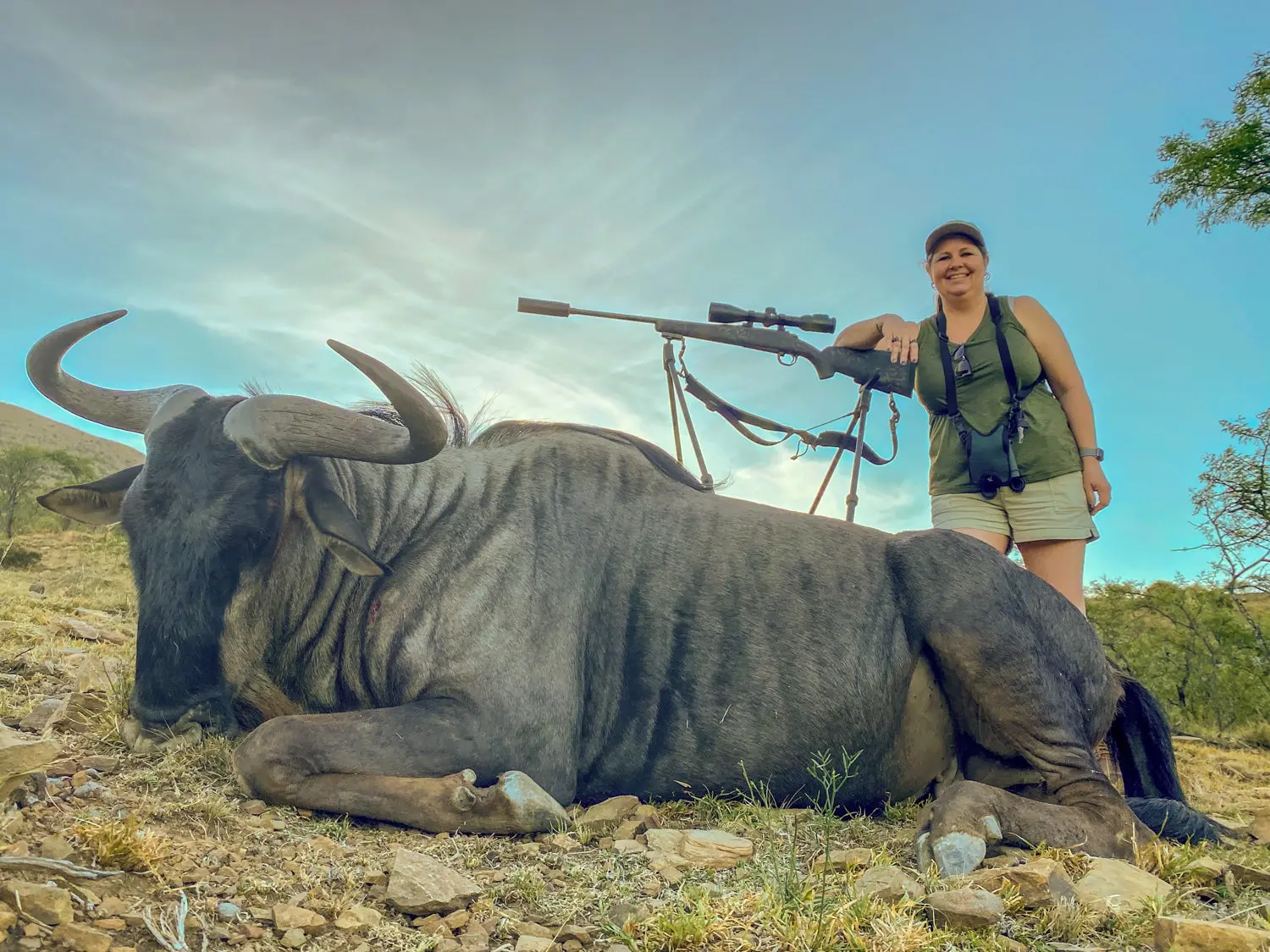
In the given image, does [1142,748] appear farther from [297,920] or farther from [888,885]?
[297,920]

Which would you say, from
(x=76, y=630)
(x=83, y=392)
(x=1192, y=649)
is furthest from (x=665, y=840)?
(x=1192, y=649)

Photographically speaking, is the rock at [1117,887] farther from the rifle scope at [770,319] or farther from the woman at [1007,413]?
the rifle scope at [770,319]

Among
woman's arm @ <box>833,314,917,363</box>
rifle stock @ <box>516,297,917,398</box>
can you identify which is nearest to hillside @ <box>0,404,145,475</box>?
rifle stock @ <box>516,297,917,398</box>

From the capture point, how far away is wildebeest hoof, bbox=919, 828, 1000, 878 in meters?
3.12

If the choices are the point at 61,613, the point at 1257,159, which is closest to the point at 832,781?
the point at 61,613

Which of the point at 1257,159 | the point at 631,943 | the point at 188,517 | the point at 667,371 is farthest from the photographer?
the point at 1257,159

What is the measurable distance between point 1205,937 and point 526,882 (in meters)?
1.79

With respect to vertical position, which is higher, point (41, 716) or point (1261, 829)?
point (41, 716)

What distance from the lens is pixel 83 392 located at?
15.9 ft

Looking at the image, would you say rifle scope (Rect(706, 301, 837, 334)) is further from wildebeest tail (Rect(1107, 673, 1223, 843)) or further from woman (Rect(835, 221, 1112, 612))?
wildebeest tail (Rect(1107, 673, 1223, 843))

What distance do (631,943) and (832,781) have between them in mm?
1783

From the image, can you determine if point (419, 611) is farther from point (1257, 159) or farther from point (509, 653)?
point (1257, 159)

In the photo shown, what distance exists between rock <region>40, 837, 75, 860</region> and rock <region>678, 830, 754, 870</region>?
180 centimetres

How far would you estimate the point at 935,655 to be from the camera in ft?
13.3
